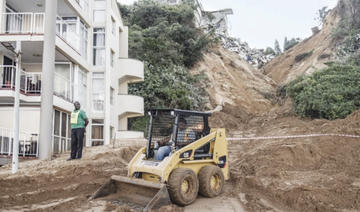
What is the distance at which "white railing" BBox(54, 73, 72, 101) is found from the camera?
52.3ft

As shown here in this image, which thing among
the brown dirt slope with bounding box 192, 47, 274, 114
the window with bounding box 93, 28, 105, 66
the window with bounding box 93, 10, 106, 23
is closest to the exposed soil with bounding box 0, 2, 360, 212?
the window with bounding box 93, 28, 105, 66

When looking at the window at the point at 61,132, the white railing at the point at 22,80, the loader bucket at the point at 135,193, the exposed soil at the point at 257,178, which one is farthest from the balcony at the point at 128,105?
the loader bucket at the point at 135,193

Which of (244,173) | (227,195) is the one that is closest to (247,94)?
(244,173)

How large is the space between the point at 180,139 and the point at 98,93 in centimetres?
1258

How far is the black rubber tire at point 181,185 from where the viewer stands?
673 cm

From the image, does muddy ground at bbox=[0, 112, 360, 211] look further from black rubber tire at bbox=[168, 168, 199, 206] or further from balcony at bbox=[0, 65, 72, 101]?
balcony at bbox=[0, 65, 72, 101]

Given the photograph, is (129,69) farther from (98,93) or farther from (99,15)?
(99,15)

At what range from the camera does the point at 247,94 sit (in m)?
38.3

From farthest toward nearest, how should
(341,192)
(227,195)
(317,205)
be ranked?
1. (227,195)
2. (341,192)
3. (317,205)

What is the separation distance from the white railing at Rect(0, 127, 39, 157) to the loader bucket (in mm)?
6821

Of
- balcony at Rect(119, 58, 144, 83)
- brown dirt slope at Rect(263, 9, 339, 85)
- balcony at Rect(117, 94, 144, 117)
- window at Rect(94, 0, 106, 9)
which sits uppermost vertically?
brown dirt slope at Rect(263, 9, 339, 85)

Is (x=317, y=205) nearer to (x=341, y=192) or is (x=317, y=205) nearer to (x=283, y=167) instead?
(x=341, y=192)

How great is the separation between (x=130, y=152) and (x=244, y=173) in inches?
227

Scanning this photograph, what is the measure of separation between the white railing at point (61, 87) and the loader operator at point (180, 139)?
964 centimetres
